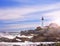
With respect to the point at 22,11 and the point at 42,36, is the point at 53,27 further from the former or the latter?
the point at 22,11

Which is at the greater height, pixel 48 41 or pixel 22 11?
pixel 22 11

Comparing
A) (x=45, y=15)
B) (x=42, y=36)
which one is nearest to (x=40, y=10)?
(x=45, y=15)

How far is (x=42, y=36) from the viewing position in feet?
14.6

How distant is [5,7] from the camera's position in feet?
14.3

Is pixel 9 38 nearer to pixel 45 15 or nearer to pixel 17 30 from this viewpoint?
pixel 17 30

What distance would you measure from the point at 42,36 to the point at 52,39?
0.15 meters

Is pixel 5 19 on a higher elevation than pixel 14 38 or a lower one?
higher

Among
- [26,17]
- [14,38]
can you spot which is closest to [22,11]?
[26,17]

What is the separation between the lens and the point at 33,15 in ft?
14.5

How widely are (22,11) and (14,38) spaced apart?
404 millimetres

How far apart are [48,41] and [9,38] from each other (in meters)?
0.57

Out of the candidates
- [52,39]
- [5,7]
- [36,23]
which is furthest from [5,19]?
[52,39]

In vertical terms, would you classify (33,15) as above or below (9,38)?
above

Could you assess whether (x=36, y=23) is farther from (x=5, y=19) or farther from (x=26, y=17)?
(x=5, y=19)
